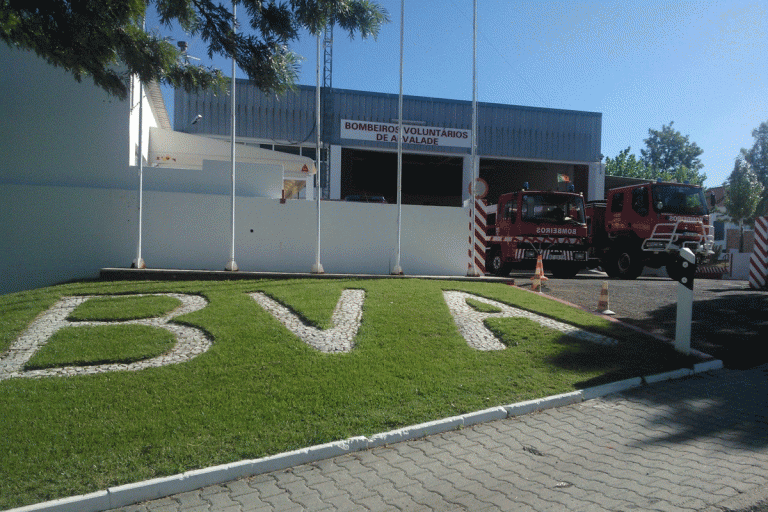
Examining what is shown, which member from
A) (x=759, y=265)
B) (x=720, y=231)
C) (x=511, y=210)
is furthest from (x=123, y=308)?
(x=720, y=231)

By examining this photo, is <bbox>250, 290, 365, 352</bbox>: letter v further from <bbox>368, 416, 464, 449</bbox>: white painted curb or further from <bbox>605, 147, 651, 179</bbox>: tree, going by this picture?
<bbox>605, 147, 651, 179</bbox>: tree

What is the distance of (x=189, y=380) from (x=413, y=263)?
9.59m

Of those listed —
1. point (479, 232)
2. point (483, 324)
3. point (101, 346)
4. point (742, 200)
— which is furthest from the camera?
point (742, 200)

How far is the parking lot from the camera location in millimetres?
8672

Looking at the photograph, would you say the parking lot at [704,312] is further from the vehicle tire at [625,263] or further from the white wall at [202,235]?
the white wall at [202,235]

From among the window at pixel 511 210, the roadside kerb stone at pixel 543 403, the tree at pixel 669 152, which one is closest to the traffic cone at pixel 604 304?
the roadside kerb stone at pixel 543 403

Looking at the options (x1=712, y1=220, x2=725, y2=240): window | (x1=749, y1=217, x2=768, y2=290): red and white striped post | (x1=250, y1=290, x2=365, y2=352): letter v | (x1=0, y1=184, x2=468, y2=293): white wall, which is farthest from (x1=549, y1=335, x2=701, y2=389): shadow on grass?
(x1=712, y1=220, x2=725, y2=240): window

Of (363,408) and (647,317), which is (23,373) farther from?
(647,317)

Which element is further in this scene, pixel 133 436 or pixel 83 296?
pixel 83 296

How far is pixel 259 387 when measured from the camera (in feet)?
19.4

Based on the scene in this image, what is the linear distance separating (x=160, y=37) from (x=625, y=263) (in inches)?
618

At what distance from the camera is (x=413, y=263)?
15.1 metres

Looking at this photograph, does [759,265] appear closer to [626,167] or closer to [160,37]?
[160,37]

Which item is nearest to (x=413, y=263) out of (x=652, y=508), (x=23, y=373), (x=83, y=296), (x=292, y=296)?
(x=292, y=296)
